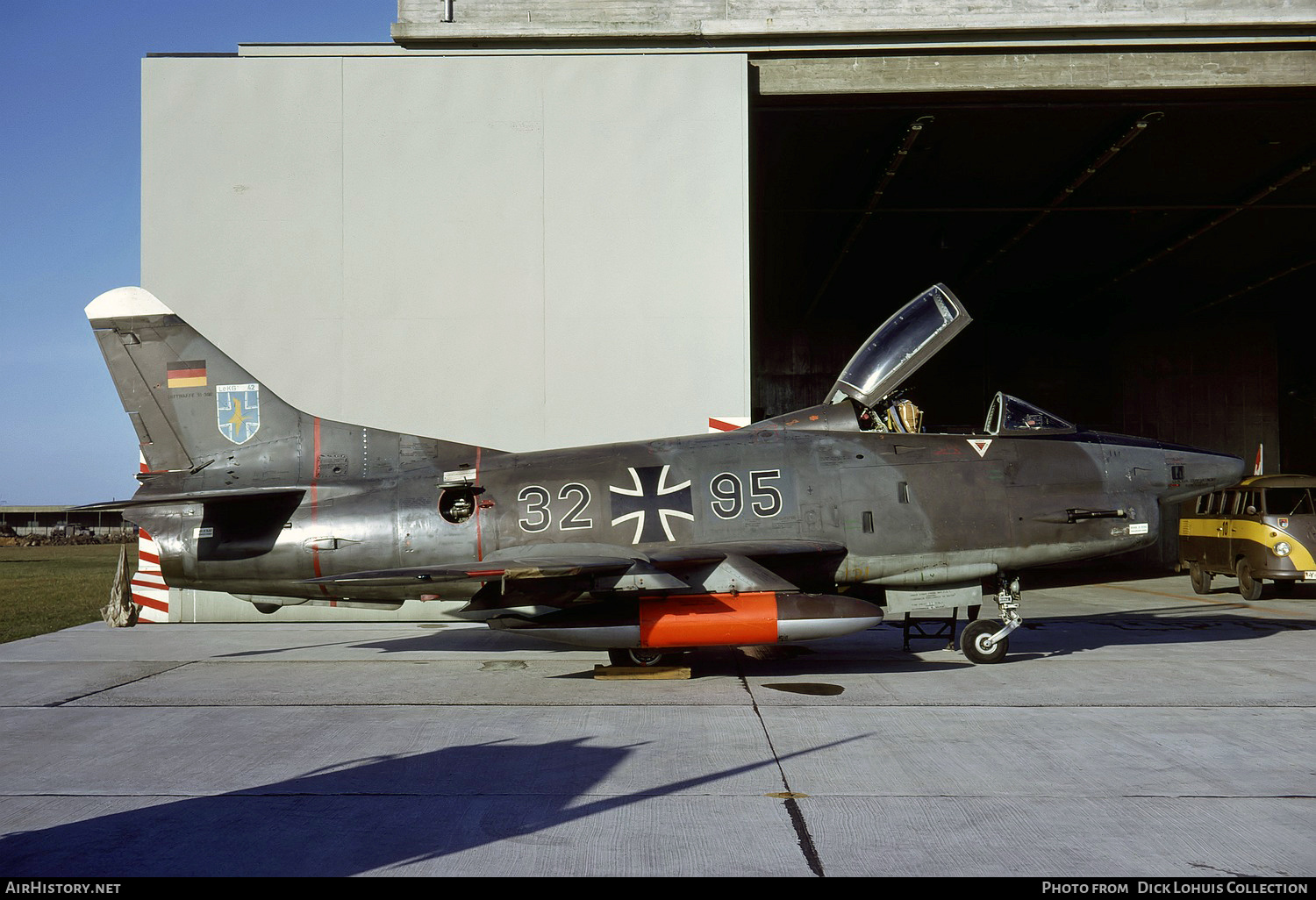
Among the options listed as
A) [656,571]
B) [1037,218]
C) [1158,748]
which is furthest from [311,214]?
[1037,218]

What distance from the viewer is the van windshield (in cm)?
1628

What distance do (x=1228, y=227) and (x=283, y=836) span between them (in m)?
25.0

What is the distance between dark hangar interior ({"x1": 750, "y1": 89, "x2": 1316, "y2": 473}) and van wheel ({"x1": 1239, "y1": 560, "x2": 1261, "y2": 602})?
8.34 metres

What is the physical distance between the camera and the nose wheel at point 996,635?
9.77m

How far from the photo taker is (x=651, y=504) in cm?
945

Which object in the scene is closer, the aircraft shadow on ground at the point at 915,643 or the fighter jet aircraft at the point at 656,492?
the fighter jet aircraft at the point at 656,492

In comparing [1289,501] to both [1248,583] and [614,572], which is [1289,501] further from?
[614,572]

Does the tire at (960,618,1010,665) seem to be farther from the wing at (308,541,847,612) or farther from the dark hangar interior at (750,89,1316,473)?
the dark hangar interior at (750,89,1316,473)

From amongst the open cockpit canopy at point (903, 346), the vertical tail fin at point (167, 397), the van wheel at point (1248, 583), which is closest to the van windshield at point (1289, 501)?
the van wheel at point (1248, 583)

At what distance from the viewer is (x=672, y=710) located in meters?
7.65

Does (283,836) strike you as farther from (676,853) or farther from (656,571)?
(656,571)

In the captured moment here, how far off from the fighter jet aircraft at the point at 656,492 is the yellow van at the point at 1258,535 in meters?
7.47

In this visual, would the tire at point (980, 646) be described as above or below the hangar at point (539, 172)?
below

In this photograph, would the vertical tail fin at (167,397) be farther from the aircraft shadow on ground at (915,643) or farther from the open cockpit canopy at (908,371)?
the open cockpit canopy at (908,371)
